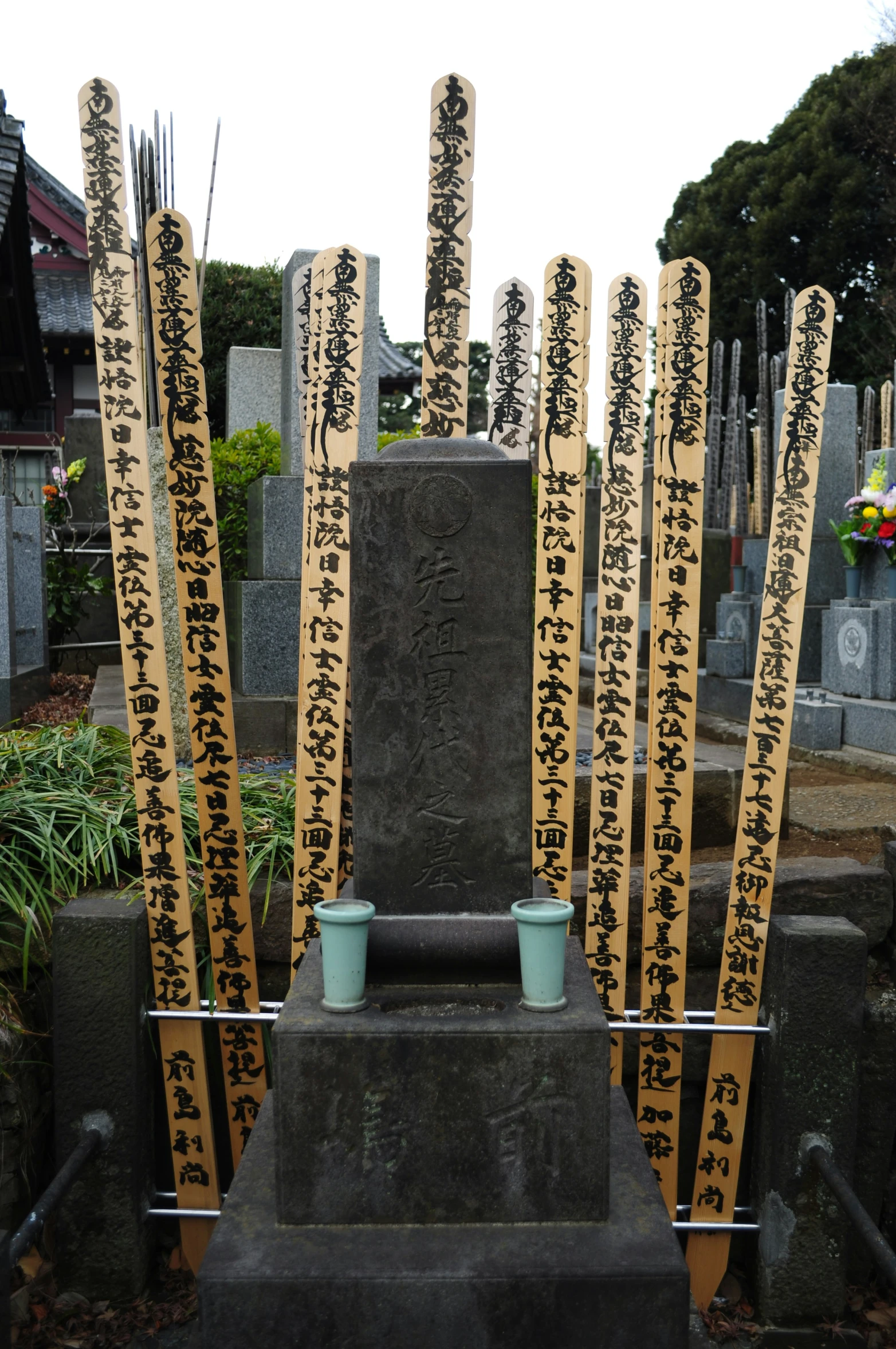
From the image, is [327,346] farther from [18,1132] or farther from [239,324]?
[239,324]

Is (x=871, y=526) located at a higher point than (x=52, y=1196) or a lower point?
higher

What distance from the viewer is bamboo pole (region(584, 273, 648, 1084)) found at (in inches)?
113

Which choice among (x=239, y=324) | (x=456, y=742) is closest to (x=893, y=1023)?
(x=456, y=742)

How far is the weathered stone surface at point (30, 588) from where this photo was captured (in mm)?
7125

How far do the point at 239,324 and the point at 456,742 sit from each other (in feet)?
37.8

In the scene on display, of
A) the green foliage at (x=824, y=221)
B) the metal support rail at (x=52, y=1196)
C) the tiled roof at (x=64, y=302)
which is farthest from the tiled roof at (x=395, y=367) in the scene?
the metal support rail at (x=52, y=1196)

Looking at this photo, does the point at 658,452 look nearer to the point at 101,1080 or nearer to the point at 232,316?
the point at 101,1080

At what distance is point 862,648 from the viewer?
6582 millimetres

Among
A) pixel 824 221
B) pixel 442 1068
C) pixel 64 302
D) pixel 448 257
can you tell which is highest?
pixel 824 221

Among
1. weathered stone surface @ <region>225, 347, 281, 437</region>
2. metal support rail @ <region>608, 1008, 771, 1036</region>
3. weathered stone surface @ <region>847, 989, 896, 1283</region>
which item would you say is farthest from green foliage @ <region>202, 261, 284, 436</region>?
weathered stone surface @ <region>847, 989, 896, 1283</region>

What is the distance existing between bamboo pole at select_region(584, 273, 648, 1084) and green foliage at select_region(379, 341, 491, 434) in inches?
692

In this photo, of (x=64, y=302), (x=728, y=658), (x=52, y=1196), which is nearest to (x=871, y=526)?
(x=728, y=658)

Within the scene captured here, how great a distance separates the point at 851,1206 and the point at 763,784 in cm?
108

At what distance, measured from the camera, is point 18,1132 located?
9.75 ft
